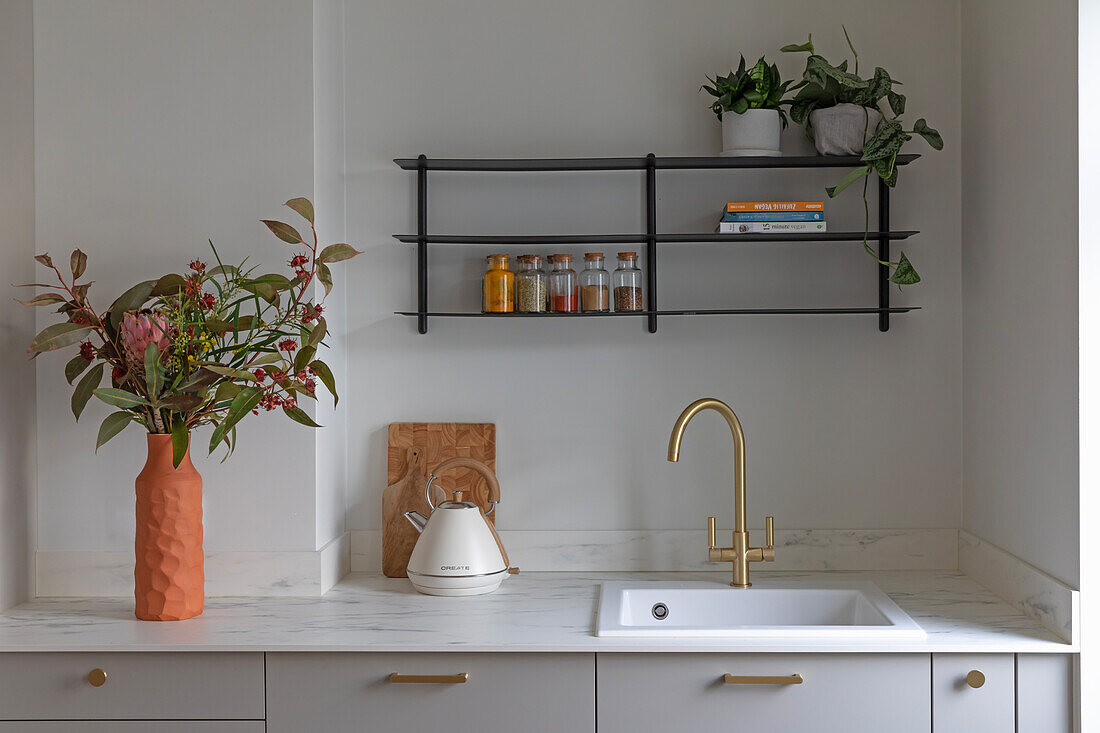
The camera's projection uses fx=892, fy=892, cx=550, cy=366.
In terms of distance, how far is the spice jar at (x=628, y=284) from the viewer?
2146 mm

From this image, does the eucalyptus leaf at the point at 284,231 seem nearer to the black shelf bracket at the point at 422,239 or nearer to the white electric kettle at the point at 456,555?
the black shelf bracket at the point at 422,239

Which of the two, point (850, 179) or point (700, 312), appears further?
point (700, 312)

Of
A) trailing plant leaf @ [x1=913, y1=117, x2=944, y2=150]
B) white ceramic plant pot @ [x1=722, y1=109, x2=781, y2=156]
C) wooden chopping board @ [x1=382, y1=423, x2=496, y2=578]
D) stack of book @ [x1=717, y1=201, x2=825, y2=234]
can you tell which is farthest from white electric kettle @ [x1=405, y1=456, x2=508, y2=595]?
trailing plant leaf @ [x1=913, y1=117, x2=944, y2=150]

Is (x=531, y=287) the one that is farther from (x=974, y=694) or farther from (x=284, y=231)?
(x=974, y=694)

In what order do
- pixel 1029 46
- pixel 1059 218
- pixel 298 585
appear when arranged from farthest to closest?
1. pixel 298 585
2. pixel 1029 46
3. pixel 1059 218

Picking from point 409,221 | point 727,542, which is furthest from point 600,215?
point 727,542

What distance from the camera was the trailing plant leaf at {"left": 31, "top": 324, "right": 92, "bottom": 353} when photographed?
1.76 metres

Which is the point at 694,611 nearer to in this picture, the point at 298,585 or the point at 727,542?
the point at 727,542

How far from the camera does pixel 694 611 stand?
2.07m

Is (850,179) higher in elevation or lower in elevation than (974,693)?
higher

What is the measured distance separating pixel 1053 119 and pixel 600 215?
1017mm

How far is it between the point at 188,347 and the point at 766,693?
1.32 metres

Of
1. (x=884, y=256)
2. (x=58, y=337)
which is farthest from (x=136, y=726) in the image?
(x=884, y=256)

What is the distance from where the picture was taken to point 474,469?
220cm
